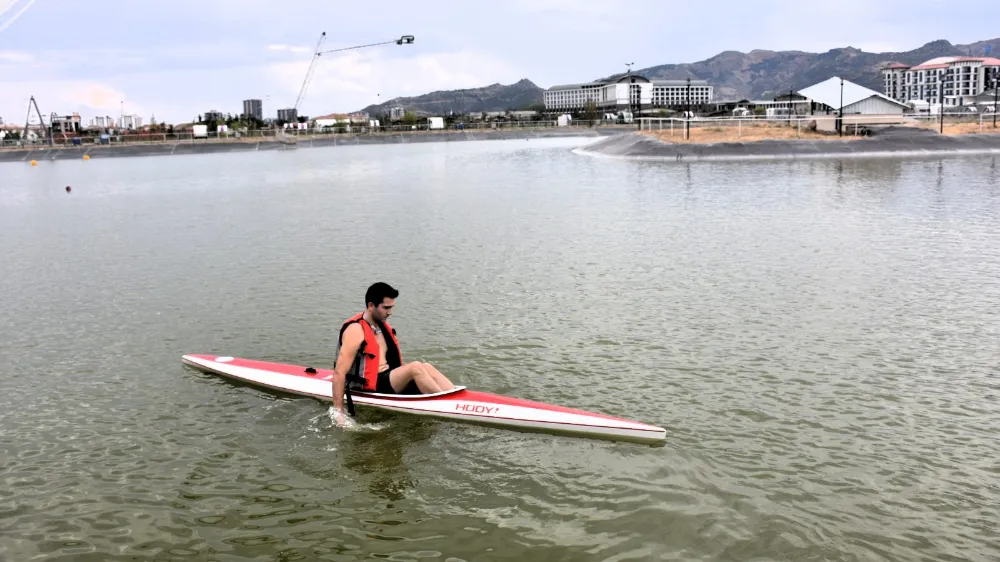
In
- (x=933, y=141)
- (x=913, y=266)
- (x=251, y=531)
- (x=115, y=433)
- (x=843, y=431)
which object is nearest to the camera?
(x=251, y=531)

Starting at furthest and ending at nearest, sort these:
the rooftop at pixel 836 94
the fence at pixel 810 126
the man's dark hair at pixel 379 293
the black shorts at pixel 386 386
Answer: the rooftop at pixel 836 94 → the fence at pixel 810 126 → the black shorts at pixel 386 386 → the man's dark hair at pixel 379 293

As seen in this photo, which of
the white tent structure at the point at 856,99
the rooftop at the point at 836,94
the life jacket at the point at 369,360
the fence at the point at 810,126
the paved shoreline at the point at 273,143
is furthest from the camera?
the paved shoreline at the point at 273,143

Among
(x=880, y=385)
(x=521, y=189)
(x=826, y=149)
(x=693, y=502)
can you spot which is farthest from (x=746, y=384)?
(x=826, y=149)

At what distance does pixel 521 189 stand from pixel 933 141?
45.3 metres

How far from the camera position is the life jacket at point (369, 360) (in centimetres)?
1176

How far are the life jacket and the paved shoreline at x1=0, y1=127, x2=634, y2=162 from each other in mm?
127255

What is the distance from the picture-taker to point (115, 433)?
1195 centimetres

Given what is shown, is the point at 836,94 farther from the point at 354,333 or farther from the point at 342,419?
the point at 342,419

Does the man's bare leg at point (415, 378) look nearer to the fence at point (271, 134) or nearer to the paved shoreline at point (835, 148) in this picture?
the paved shoreline at point (835, 148)

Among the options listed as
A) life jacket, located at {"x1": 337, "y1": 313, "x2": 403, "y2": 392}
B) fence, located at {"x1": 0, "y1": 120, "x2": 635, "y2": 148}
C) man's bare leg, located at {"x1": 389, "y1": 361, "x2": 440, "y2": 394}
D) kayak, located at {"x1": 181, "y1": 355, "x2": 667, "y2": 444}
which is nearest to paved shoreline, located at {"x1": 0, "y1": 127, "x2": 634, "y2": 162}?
fence, located at {"x1": 0, "y1": 120, "x2": 635, "y2": 148}

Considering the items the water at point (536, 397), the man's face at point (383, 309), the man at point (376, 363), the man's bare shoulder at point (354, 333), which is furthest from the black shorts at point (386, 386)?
the man's face at point (383, 309)

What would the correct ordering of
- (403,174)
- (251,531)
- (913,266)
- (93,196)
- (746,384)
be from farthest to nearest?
(403,174) → (93,196) → (913,266) → (746,384) → (251,531)

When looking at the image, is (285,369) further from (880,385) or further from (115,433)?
(880,385)

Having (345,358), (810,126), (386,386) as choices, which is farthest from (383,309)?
(810,126)
